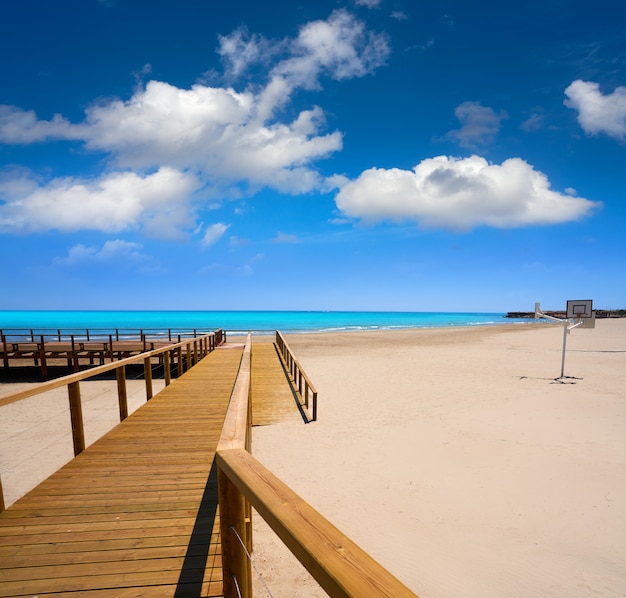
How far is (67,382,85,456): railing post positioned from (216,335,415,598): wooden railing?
9.20 feet

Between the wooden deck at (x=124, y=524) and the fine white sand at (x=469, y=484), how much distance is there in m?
1.66

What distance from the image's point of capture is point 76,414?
428cm

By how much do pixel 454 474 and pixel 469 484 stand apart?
39 centimetres

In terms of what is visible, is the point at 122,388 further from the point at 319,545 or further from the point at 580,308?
the point at 580,308

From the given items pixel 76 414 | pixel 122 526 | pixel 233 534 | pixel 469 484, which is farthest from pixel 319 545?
pixel 469 484

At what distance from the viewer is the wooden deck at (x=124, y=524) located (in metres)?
2.47

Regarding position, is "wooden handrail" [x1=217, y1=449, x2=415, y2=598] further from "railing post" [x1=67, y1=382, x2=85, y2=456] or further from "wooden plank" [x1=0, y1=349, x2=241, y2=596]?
"railing post" [x1=67, y1=382, x2=85, y2=456]

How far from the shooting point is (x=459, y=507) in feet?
19.0

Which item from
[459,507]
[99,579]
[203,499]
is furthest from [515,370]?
[99,579]

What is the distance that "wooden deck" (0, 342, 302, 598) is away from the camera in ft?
8.10

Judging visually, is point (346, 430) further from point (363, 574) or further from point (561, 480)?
point (363, 574)

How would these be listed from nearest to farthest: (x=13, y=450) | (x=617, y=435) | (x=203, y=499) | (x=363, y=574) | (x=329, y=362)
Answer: (x=363, y=574) → (x=203, y=499) → (x=617, y=435) → (x=13, y=450) → (x=329, y=362)

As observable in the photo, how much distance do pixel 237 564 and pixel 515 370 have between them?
18006mm

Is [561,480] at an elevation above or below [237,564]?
below
